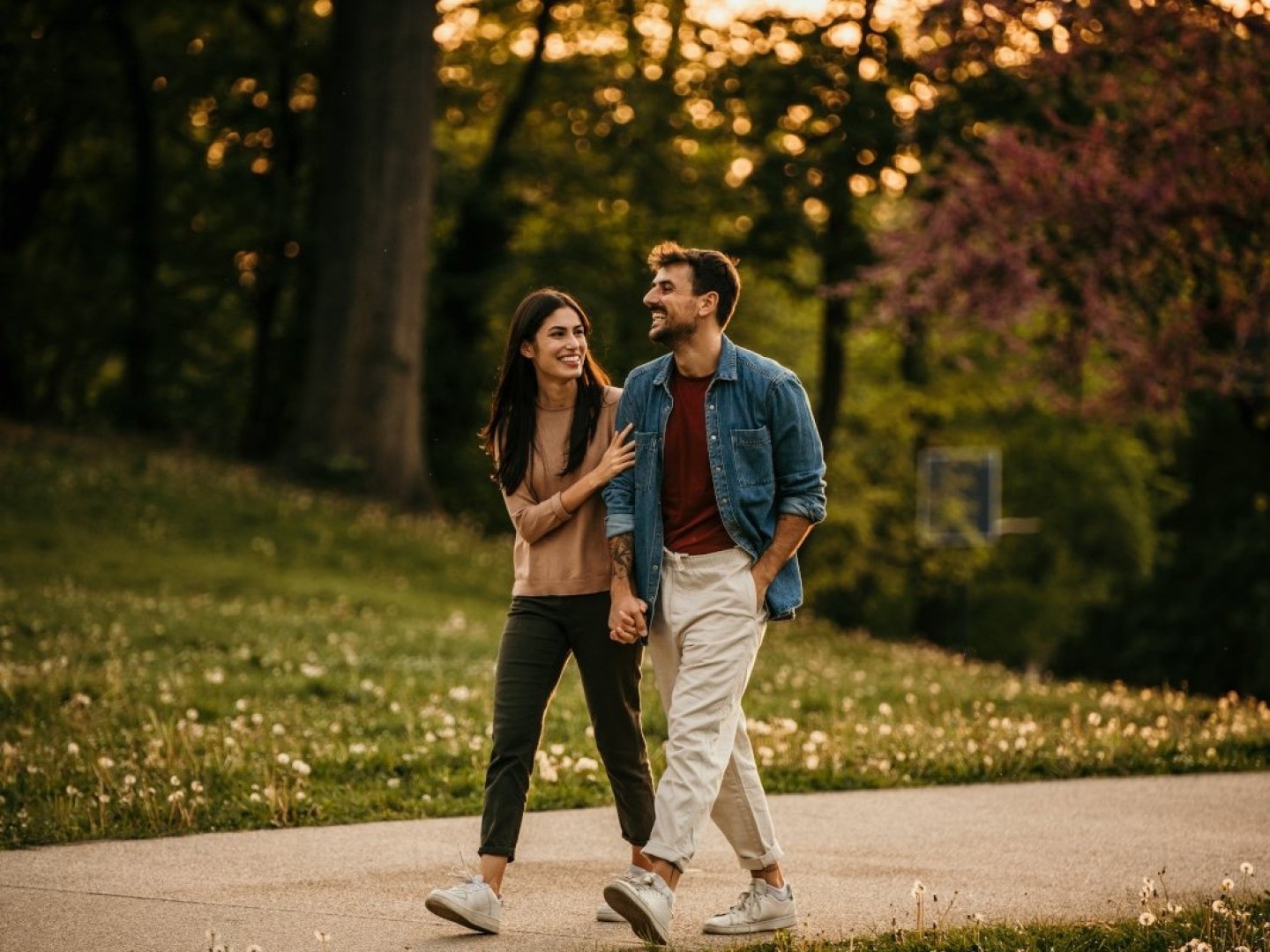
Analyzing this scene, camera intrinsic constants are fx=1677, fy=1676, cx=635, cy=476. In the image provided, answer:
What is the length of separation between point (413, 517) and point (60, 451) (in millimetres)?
4809

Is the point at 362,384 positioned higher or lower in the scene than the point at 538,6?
lower

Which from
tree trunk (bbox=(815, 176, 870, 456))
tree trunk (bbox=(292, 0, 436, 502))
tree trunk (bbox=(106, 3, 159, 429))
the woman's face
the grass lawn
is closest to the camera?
the woman's face

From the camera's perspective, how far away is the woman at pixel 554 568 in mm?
5465

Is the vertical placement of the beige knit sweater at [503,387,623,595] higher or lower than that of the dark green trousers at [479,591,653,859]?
higher

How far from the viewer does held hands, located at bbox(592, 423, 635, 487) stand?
17.8 ft

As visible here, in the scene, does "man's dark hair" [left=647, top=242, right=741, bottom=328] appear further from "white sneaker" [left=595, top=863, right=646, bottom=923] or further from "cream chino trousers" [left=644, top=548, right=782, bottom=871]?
"white sneaker" [left=595, top=863, right=646, bottom=923]

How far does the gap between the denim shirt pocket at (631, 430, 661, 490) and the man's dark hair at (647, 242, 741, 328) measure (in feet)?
1.44

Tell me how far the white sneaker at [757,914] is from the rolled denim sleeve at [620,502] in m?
1.22

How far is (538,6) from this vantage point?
29.8 metres

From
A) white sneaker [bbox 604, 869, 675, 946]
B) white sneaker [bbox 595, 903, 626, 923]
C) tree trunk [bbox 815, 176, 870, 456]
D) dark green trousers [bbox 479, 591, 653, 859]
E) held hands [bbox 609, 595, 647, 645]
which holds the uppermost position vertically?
tree trunk [bbox 815, 176, 870, 456]

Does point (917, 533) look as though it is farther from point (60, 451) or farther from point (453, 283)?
point (60, 451)

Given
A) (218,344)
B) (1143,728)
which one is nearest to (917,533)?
(218,344)

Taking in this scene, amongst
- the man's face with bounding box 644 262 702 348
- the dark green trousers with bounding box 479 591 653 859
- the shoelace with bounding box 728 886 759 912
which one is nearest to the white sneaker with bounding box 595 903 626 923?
the dark green trousers with bounding box 479 591 653 859

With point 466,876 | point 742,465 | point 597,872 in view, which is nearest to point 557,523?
point 742,465
